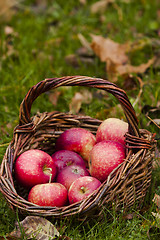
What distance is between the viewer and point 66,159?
7.04 ft

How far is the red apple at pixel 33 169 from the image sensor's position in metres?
1.95

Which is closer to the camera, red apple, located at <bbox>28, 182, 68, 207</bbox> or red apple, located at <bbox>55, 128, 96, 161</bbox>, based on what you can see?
red apple, located at <bbox>28, 182, 68, 207</bbox>

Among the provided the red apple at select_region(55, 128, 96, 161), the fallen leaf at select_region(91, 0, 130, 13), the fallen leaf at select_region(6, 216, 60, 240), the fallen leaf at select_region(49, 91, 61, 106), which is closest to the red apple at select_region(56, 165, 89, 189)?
the red apple at select_region(55, 128, 96, 161)

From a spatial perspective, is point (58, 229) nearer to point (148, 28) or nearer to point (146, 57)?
point (146, 57)

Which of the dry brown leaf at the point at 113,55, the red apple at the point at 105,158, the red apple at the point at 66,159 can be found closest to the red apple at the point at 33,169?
the red apple at the point at 66,159

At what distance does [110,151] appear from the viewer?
77.4 inches

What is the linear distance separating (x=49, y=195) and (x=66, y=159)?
376mm

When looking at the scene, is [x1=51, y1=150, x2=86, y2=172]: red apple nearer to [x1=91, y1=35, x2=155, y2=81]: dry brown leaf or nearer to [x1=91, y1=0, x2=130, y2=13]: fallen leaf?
[x1=91, y1=35, x2=155, y2=81]: dry brown leaf

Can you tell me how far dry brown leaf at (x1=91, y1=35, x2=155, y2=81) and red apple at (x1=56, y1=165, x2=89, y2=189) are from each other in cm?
126

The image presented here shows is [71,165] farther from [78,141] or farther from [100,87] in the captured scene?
[100,87]

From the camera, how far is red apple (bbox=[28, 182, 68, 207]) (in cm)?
180

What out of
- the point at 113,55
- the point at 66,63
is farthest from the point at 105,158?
the point at 66,63

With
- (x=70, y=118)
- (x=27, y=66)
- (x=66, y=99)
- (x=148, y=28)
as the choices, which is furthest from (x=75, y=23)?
(x=70, y=118)

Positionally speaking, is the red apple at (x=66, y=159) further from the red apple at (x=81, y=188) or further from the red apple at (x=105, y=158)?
the red apple at (x=81, y=188)
